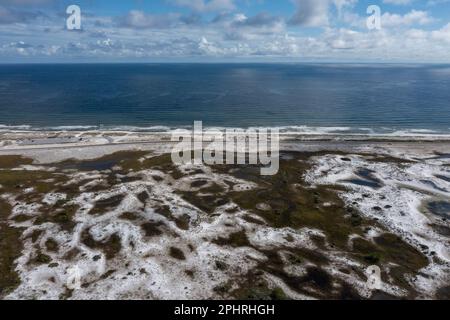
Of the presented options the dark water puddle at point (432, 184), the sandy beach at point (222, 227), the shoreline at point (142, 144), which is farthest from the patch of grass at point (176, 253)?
the dark water puddle at point (432, 184)

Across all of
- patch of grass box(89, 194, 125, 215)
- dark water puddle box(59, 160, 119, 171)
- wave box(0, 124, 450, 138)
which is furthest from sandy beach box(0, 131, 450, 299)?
wave box(0, 124, 450, 138)

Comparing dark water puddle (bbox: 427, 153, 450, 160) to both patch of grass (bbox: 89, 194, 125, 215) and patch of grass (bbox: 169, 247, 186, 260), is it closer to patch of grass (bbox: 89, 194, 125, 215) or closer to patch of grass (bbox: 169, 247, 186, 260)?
patch of grass (bbox: 169, 247, 186, 260)

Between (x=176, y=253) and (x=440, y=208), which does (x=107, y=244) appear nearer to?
(x=176, y=253)

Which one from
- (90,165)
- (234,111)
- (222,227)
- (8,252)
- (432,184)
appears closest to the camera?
(8,252)

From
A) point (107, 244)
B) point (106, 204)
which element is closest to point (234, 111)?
point (106, 204)

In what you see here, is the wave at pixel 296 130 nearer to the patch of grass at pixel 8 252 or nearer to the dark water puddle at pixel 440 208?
the dark water puddle at pixel 440 208
